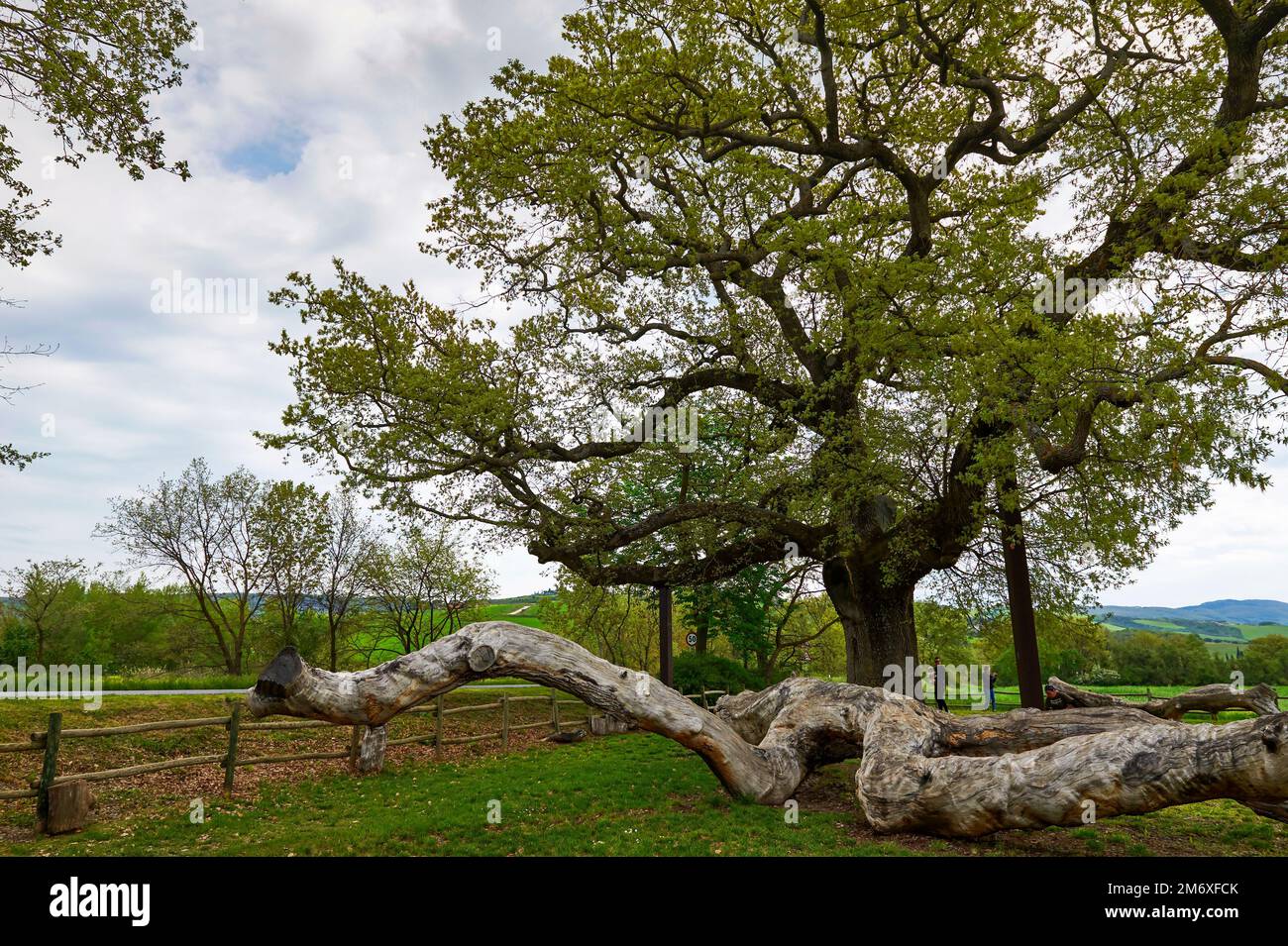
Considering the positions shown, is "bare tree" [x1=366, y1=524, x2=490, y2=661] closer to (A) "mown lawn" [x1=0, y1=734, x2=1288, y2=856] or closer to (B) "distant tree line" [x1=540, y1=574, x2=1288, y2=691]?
(B) "distant tree line" [x1=540, y1=574, x2=1288, y2=691]

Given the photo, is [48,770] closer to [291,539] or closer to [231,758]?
[231,758]

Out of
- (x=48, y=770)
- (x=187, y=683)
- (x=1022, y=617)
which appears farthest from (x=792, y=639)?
(x=48, y=770)

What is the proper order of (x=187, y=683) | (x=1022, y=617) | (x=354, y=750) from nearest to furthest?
(x=1022, y=617)
(x=354, y=750)
(x=187, y=683)

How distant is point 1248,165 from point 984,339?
5217mm

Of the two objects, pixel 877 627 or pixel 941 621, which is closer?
pixel 877 627

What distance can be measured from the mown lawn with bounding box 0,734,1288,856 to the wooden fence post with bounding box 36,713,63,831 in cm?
28

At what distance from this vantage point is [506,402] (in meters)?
14.6

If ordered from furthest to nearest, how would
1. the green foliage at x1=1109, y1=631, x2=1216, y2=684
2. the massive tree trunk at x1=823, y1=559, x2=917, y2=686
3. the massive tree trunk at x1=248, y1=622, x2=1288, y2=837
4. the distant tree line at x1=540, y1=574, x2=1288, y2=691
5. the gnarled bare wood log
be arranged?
the green foliage at x1=1109, y1=631, x2=1216, y2=684
the distant tree line at x1=540, y1=574, x2=1288, y2=691
the massive tree trunk at x1=823, y1=559, x2=917, y2=686
the gnarled bare wood log
the massive tree trunk at x1=248, y1=622, x2=1288, y2=837

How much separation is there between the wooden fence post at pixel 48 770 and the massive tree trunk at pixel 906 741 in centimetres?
529

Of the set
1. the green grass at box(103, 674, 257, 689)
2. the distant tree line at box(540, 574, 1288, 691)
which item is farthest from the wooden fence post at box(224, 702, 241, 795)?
the green grass at box(103, 674, 257, 689)

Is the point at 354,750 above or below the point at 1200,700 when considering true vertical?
below

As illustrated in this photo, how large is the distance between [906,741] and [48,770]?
11797mm

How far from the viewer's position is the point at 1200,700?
41.3ft

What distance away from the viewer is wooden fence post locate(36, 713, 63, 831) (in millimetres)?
9781
